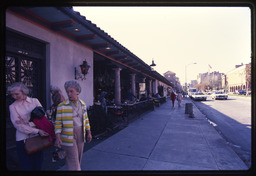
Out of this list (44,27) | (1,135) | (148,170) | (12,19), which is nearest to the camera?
(1,135)

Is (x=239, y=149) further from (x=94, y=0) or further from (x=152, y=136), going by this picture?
(x=94, y=0)

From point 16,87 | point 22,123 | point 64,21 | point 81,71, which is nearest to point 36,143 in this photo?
point 22,123

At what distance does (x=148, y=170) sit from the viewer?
301 cm

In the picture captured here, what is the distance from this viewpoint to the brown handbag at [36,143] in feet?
7.11

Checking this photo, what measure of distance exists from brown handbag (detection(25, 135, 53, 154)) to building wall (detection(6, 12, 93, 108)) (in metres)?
2.33

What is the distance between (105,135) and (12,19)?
4296 mm

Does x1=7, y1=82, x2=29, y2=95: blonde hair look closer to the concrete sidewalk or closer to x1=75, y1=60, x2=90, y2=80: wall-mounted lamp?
the concrete sidewalk

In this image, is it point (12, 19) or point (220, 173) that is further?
point (12, 19)

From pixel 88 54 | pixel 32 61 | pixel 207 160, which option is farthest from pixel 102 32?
pixel 207 160

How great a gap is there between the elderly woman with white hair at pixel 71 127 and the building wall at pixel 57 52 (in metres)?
2.31

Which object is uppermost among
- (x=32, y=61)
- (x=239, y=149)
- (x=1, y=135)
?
(x=32, y=61)

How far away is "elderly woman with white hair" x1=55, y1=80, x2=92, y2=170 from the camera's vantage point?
7.66 ft

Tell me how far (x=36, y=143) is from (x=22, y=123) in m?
0.37

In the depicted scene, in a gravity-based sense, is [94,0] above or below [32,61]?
above
